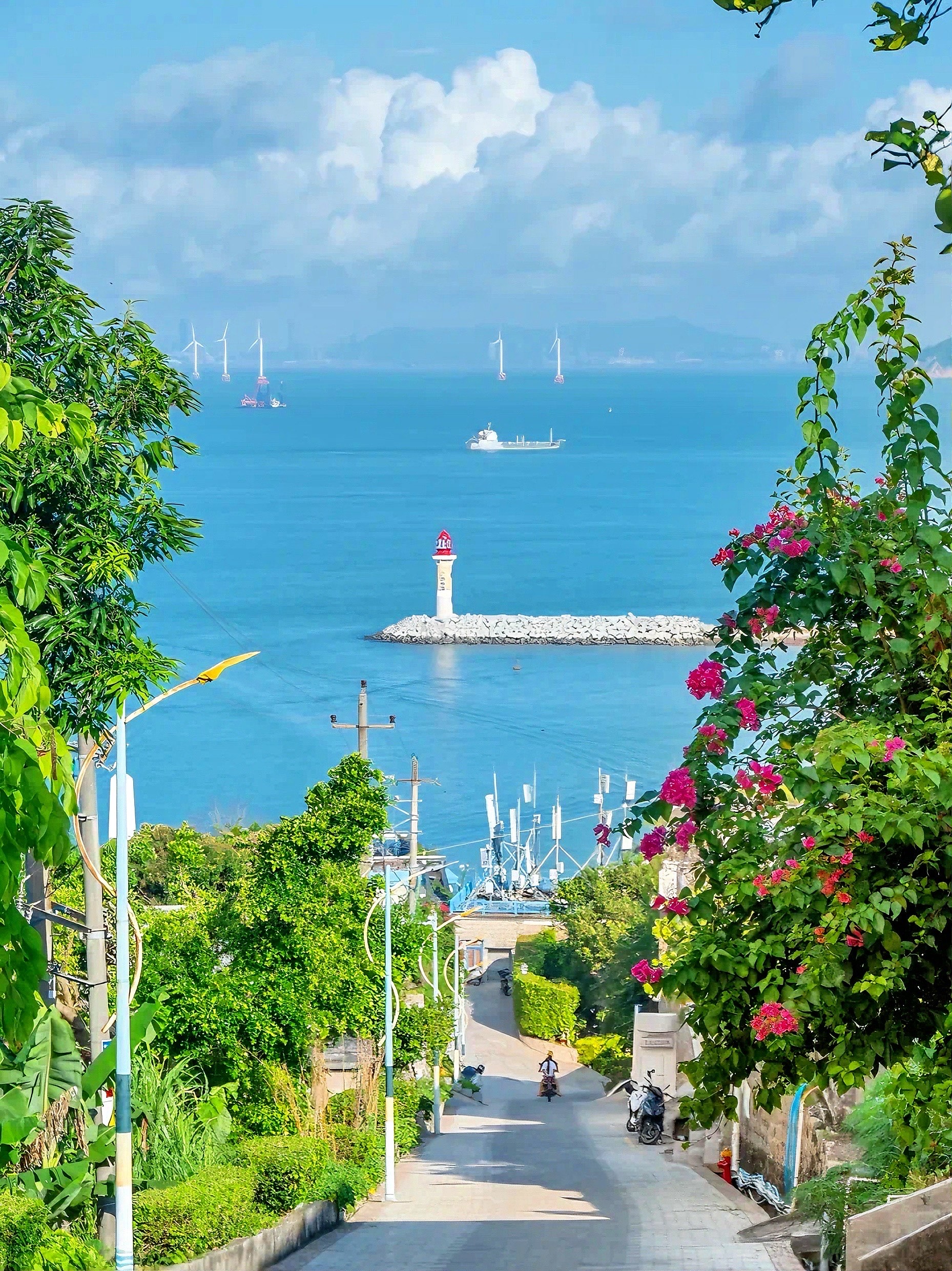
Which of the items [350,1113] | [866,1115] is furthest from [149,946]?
[866,1115]

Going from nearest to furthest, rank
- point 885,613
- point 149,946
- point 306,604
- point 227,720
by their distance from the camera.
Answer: point 885,613
point 149,946
point 227,720
point 306,604

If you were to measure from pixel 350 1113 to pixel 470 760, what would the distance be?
7321 cm

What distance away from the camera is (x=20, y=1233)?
44.8ft

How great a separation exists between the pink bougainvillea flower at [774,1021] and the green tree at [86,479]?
966cm

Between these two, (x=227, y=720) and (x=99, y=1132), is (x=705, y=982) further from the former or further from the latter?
(x=227, y=720)

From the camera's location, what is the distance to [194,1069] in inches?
805

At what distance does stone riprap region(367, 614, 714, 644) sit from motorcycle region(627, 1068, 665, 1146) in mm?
99449

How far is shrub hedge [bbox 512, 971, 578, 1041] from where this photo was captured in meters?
50.9

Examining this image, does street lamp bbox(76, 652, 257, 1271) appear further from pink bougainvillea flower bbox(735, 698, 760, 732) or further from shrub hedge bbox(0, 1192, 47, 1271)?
pink bougainvillea flower bbox(735, 698, 760, 732)

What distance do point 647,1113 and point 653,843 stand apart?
23062 mm

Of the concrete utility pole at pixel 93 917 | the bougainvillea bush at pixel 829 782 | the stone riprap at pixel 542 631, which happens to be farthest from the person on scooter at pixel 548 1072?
the stone riprap at pixel 542 631

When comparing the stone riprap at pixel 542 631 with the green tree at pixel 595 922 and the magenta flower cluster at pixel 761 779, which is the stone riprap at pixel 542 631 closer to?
the green tree at pixel 595 922

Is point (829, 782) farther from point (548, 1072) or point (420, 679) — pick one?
point (420, 679)

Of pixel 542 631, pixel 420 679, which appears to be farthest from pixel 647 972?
pixel 542 631
